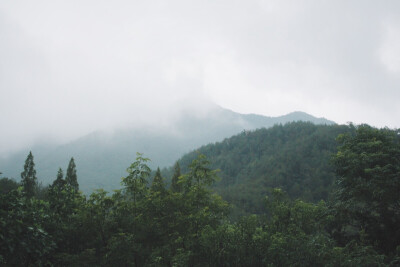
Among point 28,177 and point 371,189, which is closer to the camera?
point 371,189

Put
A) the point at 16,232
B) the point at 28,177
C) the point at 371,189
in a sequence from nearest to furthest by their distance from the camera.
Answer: the point at 16,232 → the point at 371,189 → the point at 28,177

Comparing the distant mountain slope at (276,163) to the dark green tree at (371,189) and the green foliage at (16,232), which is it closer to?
the dark green tree at (371,189)

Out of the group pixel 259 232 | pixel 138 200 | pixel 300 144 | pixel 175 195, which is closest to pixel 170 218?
pixel 175 195

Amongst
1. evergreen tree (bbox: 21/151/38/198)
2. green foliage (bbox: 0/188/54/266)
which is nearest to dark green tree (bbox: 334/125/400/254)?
green foliage (bbox: 0/188/54/266)

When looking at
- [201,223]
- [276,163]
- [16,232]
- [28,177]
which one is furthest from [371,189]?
[276,163]

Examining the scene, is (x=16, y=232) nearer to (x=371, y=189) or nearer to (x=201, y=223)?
(x=201, y=223)

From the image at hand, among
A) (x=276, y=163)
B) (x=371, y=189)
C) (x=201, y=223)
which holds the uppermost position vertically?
(x=276, y=163)

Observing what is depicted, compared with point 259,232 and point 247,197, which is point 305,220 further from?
point 247,197

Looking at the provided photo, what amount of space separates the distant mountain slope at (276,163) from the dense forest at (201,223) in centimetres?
8802

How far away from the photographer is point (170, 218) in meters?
9.47

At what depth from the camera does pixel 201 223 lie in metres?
9.02

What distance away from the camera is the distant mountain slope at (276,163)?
386 feet

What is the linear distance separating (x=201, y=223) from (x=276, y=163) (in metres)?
142

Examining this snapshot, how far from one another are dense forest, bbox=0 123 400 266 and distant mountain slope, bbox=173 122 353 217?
3465 inches
